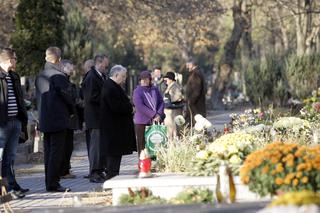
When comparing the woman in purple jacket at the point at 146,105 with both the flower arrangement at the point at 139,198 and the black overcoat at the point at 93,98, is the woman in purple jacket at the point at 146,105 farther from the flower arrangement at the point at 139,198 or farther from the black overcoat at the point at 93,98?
the flower arrangement at the point at 139,198

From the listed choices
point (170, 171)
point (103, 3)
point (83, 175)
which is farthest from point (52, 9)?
point (170, 171)

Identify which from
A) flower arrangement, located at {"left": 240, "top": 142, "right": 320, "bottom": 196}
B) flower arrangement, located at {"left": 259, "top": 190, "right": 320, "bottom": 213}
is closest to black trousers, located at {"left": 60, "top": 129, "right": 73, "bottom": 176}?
flower arrangement, located at {"left": 240, "top": 142, "right": 320, "bottom": 196}

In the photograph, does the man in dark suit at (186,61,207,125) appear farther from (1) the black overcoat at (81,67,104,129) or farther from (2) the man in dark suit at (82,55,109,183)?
(1) the black overcoat at (81,67,104,129)

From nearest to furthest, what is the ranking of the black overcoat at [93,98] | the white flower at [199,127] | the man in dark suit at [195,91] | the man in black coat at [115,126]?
the man in black coat at [115,126] < the white flower at [199,127] < the black overcoat at [93,98] < the man in dark suit at [195,91]

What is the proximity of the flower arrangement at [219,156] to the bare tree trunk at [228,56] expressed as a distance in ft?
89.7

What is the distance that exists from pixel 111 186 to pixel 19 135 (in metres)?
3.03

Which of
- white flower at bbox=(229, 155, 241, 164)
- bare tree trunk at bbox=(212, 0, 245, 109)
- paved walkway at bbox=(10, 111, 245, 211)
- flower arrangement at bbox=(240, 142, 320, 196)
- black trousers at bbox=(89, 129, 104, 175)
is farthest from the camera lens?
bare tree trunk at bbox=(212, 0, 245, 109)

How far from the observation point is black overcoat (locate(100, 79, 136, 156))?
44.2ft

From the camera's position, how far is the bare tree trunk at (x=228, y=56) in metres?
38.3

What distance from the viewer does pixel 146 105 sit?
49.8 feet

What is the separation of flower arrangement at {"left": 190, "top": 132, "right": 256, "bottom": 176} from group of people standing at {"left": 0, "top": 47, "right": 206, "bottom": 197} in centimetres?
261

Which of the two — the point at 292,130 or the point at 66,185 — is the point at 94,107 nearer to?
the point at 66,185

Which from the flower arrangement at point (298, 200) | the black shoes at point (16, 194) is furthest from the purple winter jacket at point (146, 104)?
the flower arrangement at point (298, 200)

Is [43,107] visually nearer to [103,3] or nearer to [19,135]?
[19,135]
